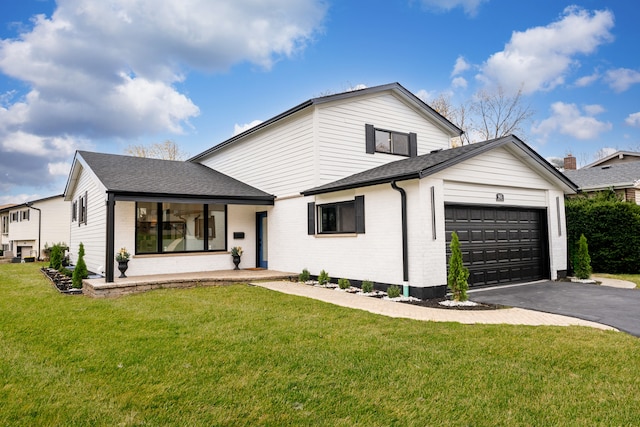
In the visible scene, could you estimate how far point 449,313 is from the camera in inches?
277

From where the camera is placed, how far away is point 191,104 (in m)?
22.7

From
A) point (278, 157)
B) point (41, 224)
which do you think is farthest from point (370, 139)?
point (41, 224)

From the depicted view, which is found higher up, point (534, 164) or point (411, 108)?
point (411, 108)

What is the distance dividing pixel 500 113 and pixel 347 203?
71.4 feet

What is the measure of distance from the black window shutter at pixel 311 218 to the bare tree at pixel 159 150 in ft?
86.2

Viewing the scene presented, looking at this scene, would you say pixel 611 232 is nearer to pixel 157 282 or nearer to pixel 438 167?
pixel 438 167

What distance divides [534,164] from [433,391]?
9036 millimetres

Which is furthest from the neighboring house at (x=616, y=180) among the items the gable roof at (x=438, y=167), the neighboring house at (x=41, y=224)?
the neighboring house at (x=41, y=224)

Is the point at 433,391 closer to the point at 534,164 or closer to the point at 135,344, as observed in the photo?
the point at 135,344

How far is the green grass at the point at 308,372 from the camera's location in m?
3.19

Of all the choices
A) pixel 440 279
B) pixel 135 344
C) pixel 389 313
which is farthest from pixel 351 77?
pixel 135 344

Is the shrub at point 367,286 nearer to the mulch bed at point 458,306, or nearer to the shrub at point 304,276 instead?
the mulch bed at point 458,306

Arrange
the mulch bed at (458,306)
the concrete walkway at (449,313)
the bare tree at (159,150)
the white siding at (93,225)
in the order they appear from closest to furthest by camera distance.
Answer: the concrete walkway at (449,313) < the mulch bed at (458,306) < the white siding at (93,225) < the bare tree at (159,150)

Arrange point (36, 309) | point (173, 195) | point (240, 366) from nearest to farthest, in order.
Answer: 1. point (240, 366)
2. point (36, 309)
3. point (173, 195)
